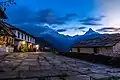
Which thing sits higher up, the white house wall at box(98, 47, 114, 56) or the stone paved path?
the white house wall at box(98, 47, 114, 56)

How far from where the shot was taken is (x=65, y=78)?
5484 mm

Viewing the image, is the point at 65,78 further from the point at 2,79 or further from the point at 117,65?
the point at 117,65

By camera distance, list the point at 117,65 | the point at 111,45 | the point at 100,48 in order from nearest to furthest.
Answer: the point at 117,65 → the point at 111,45 → the point at 100,48

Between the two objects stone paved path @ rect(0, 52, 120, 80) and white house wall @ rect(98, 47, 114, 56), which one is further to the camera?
white house wall @ rect(98, 47, 114, 56)

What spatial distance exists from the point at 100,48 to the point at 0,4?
2738 centimetres

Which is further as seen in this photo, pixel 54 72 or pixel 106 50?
pixel 106 50

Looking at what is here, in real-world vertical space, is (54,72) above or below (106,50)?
below

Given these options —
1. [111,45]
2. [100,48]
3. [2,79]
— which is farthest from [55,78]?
[100,48]

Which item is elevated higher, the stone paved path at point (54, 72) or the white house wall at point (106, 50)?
the white house wall at point (106, 50)

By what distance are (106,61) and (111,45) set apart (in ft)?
62.1

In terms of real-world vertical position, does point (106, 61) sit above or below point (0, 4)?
below

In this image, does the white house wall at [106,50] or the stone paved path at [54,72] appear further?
the white house wall at [106,50]

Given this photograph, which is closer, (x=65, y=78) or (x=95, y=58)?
(x=65, y=78)

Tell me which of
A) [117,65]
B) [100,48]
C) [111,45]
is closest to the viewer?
[117,65]
